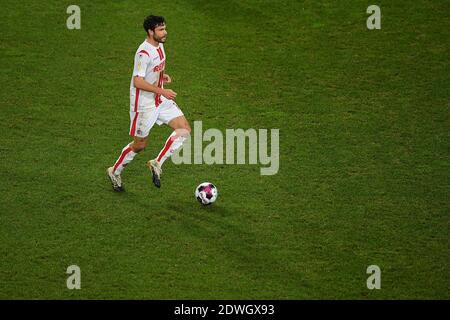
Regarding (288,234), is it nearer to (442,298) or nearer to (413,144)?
(442,298)

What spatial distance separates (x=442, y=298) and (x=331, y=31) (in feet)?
22.0

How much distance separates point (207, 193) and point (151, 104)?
1296mm

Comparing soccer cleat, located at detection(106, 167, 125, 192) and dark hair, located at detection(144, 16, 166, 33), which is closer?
dark hair, located at detection(144, 16, 166, 33)

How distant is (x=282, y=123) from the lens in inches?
493

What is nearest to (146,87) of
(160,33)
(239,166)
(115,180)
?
(160,33)

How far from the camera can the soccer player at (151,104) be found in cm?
1040

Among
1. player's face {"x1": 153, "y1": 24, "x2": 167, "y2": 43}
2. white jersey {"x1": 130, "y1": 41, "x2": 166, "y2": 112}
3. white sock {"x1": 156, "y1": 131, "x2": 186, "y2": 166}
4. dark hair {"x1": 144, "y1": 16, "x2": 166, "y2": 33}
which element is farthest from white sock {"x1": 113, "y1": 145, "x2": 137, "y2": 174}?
dark hair {"x1": 144, "y1": 16, "x2": 166, "y2": 33}

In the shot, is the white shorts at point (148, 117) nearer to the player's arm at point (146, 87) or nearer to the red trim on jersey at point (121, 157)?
the red trim on jersey at point (121, 157)

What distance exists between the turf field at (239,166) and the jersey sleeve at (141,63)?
5.21ft

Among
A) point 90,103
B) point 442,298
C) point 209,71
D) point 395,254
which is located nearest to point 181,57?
point 209,71

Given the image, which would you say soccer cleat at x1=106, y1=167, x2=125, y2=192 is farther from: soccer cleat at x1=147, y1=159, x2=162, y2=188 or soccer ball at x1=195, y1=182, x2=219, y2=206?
soccer ball at x1=195, y1=182, x2=219, y2=206

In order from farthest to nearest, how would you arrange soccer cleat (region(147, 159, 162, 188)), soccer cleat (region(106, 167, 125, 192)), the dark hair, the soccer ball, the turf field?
soccer cleat (region(106, 167, 125, 192)), soccer cleat (region(147, 159, 162, 188)), the soccer ball, the dark hair, the turf field

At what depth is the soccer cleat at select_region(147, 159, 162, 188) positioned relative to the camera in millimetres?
10789

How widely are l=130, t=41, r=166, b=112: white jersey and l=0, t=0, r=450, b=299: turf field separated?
44.5 inches
